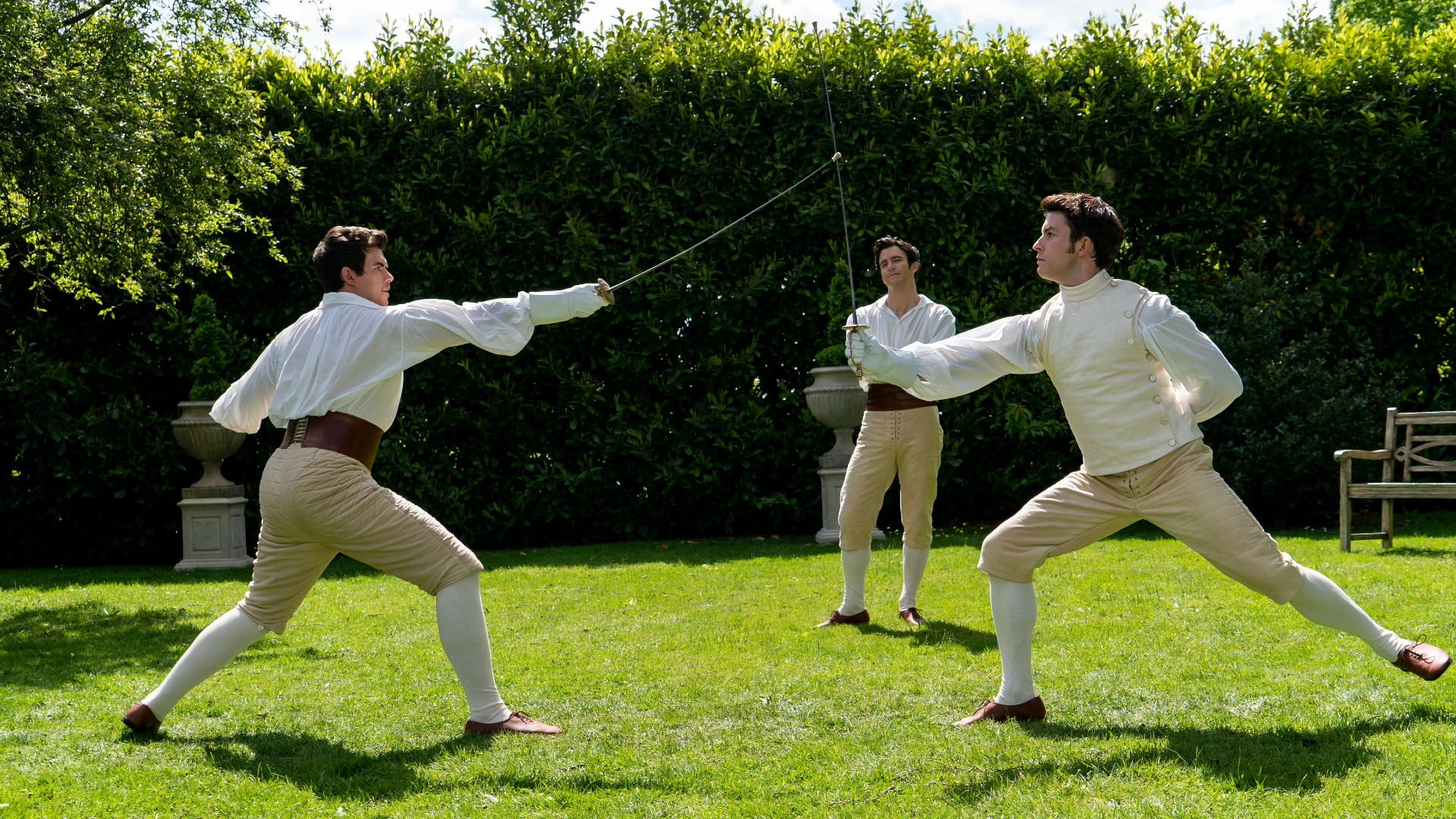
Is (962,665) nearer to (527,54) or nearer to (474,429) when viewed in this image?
(474,429)

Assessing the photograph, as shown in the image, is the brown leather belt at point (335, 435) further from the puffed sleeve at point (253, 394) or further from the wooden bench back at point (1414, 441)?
the wooden bench back at point (1414, 441)

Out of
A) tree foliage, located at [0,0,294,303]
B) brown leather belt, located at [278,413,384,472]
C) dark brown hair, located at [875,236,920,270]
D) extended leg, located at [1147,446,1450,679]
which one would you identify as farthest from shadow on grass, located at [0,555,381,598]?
extended leg, located at [1147,446,1450,679]

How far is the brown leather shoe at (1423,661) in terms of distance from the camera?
3990 mm

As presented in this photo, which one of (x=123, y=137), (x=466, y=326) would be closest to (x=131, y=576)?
(x=123, y=137)

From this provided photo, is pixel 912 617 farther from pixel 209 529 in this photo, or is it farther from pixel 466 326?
pixel 209 529

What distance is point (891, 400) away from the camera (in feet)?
19.7

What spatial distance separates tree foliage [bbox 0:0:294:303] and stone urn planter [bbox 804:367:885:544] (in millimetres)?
4465

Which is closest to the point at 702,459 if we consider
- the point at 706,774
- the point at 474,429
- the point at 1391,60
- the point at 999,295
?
the point at 474,429

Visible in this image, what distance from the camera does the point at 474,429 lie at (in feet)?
32.0

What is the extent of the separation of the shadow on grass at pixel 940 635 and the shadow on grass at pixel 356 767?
7.19 ft

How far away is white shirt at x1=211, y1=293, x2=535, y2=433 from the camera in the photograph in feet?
13.3

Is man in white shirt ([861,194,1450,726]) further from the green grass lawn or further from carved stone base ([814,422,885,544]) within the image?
carved stone base ([814,422,885,544])

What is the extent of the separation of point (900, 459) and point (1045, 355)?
1917 millimetres

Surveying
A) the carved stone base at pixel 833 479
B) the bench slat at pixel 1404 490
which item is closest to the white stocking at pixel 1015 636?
the bench slat at pixel 1404 490
